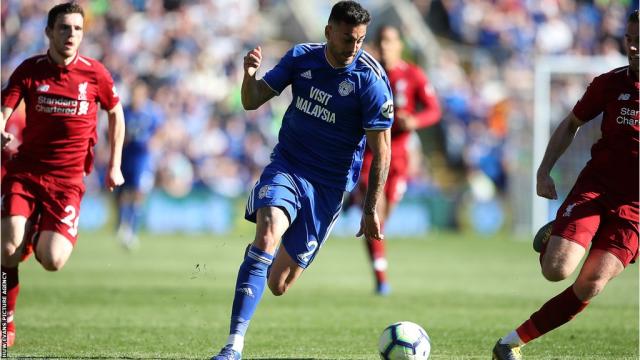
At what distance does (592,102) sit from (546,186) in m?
0.72

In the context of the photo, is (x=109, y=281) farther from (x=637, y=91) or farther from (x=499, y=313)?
(x=637, y=91)

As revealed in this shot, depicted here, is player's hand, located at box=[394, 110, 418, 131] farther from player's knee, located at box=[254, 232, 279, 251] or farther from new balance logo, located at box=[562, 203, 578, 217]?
player's knee, located at box=[254, 232, 279, 251]

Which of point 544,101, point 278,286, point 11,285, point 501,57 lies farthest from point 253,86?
point 501,57

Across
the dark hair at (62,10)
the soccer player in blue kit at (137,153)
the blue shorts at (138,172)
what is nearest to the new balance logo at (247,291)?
the dark hair at (62,10)

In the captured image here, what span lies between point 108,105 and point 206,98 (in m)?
19.9

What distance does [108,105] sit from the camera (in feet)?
30.8

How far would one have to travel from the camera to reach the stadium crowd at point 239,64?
28.0m

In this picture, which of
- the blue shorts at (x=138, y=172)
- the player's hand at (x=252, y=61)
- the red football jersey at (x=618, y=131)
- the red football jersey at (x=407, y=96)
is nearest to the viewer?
the red football jersey at (x=618, y=131)

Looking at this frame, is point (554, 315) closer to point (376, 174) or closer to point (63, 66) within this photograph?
point (376, 174)

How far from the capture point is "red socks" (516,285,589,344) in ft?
25.1

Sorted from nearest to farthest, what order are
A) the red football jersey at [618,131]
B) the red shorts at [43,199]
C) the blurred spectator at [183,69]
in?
the red football jersey at [618,131]
the red shorts at [43,199]
the blurred spectator at [183,69]

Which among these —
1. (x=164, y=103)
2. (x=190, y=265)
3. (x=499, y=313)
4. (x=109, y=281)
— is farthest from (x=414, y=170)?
(x=499, y=313)

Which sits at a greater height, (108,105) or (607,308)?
(108,105)

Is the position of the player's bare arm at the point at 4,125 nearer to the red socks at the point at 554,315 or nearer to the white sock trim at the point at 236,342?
the white sock trim at the point at 236,342
